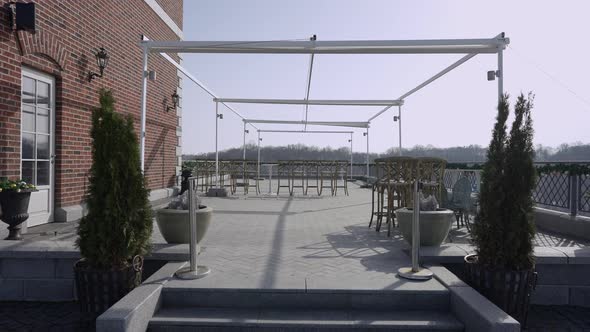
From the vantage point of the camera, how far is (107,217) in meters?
2.96

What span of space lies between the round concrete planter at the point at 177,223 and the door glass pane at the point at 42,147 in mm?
2472

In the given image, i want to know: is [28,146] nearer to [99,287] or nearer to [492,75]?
[99,287]

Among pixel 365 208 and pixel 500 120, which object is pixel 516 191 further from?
pixel 365 208

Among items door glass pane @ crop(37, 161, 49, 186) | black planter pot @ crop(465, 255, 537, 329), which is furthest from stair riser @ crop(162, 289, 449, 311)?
door glass pane @ crop(37, 161, 49, 186)

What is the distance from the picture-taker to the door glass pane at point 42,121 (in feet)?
17.0

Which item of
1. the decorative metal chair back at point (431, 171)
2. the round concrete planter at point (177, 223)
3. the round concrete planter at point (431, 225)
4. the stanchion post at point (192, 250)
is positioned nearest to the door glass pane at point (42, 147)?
the round concrete planter at point (177, 223)

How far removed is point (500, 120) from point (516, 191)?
56 cm

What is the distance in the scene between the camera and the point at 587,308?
347 centimetres

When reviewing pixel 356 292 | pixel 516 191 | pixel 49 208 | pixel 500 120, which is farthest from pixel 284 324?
pixel 49 208

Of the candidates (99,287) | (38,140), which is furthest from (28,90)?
(99,287)

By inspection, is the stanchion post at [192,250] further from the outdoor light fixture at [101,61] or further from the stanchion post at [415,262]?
the outdoor light fixture at [101,61]

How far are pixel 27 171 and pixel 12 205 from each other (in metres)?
1.02

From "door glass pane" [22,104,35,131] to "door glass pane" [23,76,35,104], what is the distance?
3.4 inches

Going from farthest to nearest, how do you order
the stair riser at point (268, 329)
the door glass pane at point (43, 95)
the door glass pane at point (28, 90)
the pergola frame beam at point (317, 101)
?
the pergola frame beam at point (317, 101)
the door glass pane at point (43, 95)
the door glass pane at point (28, 90)
the stair riser at point (268, 329)
